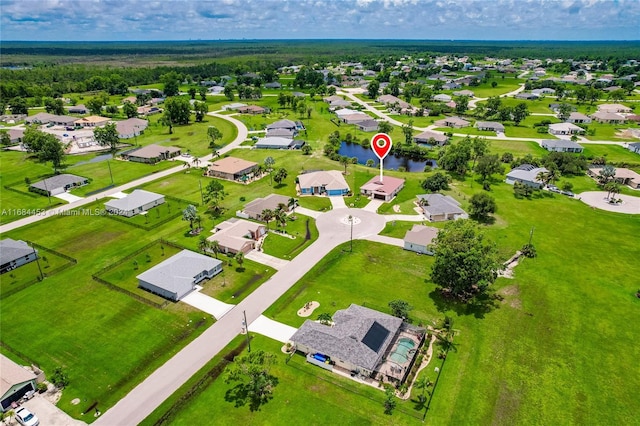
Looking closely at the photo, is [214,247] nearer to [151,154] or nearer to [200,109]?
[151,154]

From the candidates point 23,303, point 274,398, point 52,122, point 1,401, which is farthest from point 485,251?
point 52,122

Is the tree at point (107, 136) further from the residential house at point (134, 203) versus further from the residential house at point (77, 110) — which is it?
the residential house at point (77, 110)

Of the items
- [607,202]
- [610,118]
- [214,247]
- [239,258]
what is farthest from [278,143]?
[610,118]

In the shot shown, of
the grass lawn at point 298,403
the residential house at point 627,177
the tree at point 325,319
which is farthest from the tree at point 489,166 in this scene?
the grass lawn at point 298,403

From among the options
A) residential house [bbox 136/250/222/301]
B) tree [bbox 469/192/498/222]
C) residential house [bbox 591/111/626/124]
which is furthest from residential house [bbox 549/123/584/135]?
residential house [bbox 136/250/222/301]

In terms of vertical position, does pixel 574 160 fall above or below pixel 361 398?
above

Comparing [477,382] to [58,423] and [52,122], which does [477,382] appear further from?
[52,122]

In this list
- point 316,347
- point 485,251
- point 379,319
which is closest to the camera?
point 316,347
